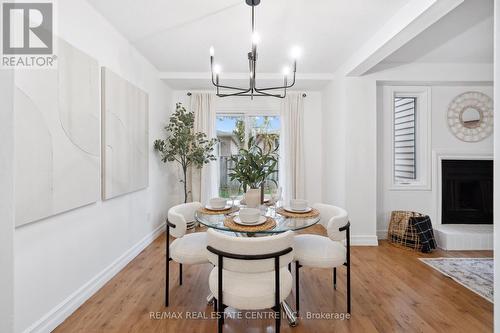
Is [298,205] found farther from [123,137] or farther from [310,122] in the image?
[310,122]

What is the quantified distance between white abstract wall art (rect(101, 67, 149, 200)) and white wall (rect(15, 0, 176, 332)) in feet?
0.48

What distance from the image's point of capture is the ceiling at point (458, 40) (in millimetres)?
2396

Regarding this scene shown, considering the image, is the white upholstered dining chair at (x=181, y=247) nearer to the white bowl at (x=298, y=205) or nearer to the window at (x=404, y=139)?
the white bowl at (x=298, y=205)

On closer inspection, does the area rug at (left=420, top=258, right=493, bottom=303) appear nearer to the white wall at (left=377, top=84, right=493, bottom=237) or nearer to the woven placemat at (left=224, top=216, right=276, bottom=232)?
the white wall at (left=377, top=84, right=493, bottom=237)

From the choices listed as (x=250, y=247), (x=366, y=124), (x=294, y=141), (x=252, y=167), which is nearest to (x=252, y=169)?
(x=252, y=167)

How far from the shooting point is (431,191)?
3969 mm

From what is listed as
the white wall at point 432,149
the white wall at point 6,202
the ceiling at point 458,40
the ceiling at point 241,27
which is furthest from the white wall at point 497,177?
the white wall at point 432,149

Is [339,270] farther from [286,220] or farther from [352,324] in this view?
[286,220]

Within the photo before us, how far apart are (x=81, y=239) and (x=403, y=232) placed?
3.96 metres

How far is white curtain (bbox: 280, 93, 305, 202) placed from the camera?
4.68 m

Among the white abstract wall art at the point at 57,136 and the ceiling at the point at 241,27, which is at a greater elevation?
the ceiling at the point at 241,27

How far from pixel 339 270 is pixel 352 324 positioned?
3.03ft

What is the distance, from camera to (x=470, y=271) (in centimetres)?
285

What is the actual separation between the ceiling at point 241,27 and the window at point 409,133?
121 centimetres
